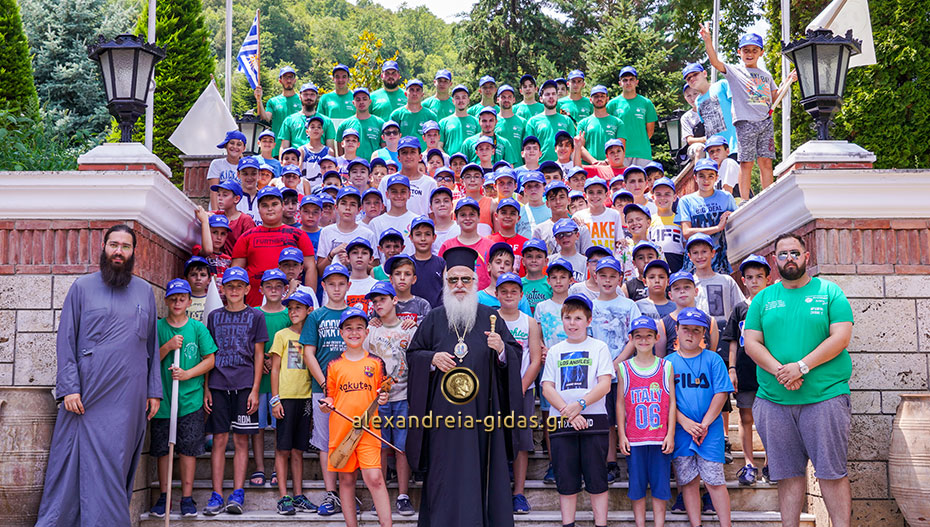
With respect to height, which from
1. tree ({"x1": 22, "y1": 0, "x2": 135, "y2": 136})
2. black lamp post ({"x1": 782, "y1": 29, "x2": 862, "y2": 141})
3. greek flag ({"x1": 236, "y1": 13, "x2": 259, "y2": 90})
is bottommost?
black lamp post ({"x1": 782, "y1": 29, "x2": 862, "y2": 141})

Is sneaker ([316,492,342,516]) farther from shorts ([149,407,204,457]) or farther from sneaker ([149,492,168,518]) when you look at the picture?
sneaker ([149,492,168,518])

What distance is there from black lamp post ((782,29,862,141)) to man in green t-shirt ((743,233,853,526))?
125cm

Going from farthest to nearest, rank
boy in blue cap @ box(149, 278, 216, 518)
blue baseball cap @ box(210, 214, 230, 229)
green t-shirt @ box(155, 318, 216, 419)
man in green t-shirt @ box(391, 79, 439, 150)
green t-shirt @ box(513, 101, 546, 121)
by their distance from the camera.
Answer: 1. green t-shirt @ box(513, 101, 546, 121)
2. man in green t-shirt @ box(391, 79, 439, 150)
3. blue baseball cap @ box(210, 214, 230, 229)
4. green t-shirt @ box(155, 318, 216, 419)
5. boy in blue cap @ box(149, 278, 216, 518)

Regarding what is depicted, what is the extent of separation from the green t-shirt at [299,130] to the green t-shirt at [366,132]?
0.52ft

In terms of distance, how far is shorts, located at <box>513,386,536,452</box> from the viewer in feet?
20.2

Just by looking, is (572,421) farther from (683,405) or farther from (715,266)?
(715,266)

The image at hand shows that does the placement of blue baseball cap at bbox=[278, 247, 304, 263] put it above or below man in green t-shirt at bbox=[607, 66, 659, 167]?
below

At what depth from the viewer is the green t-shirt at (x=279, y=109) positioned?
12570 mm

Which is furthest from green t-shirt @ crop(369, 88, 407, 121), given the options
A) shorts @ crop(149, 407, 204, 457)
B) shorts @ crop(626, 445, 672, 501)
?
shorts @ crop(626, 445, 672, 501)

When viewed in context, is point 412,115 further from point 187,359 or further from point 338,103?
point 187,359

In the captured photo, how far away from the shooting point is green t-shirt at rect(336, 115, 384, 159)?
11.7 metres

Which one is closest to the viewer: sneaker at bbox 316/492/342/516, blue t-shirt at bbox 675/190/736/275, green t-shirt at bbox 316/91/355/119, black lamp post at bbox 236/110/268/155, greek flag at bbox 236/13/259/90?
sneaker at bbox 316/492/342/516

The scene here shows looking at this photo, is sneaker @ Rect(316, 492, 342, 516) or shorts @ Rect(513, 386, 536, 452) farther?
sneaker @ Rect(316, 492, 342, 516)

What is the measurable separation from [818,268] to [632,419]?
1.65 meters
